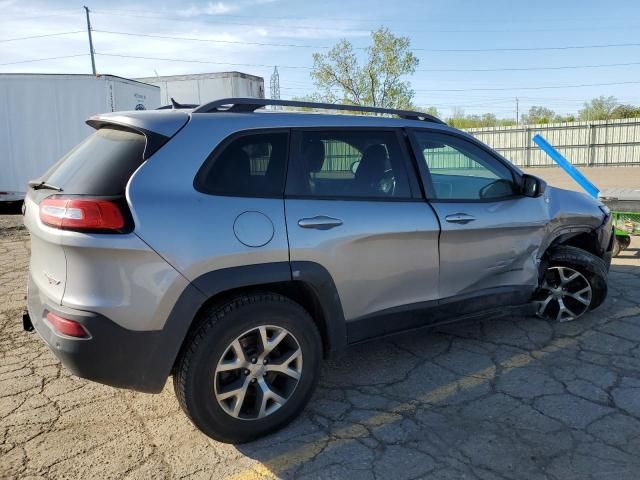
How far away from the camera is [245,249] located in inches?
105

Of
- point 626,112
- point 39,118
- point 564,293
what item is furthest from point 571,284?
point 626,112

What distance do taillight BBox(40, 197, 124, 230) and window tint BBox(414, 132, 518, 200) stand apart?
6.78ft

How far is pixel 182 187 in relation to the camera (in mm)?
2600

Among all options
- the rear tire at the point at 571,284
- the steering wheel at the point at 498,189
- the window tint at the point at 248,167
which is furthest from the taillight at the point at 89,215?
the rear tire at the point at 571,284

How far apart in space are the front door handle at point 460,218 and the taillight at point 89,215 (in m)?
2.05

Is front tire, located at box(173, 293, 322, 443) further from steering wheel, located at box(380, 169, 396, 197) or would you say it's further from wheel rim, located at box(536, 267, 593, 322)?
wheel rim, located at box(536, 267, 593, 322)

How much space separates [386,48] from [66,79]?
17.2m

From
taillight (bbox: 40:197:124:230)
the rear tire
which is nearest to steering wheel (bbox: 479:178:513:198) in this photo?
the rear tire

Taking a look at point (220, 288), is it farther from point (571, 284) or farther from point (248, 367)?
point (571, 284)

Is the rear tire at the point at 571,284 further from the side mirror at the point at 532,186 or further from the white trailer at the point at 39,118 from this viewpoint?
the white trailer at the point at 39,118

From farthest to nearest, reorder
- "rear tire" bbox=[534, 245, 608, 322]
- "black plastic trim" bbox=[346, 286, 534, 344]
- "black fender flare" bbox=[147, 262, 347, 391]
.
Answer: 1. "rear tire" bbox=[534, 245, 608, 322]
2. "black plastic trim" bbox=[346, 286, 534, 344]
3. "black fender flare" bbox=[147, 262, 347, 391]

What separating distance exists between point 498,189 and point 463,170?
332 mm

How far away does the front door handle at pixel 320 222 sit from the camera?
2877 millimetres

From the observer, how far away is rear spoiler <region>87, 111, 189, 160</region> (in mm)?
2635
